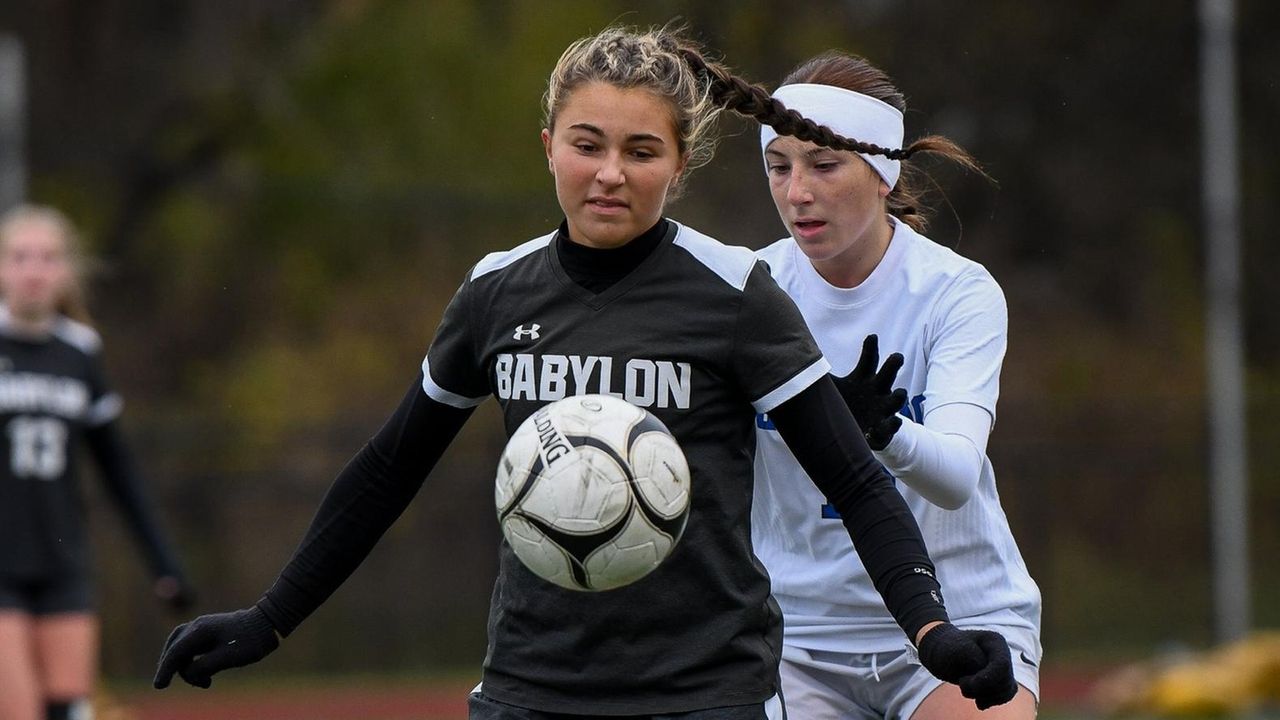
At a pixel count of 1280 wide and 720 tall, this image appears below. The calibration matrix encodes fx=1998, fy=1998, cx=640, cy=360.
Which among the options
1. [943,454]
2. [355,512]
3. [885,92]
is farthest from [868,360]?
[355,512]

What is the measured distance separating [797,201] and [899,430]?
2.07 ft

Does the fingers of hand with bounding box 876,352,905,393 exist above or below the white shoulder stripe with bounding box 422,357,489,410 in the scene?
above

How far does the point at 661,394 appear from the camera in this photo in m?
3.32

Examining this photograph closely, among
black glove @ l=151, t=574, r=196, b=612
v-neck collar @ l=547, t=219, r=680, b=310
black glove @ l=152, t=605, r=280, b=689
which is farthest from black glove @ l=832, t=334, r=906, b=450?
black glove @ l=151, t=574, r=196, b=612

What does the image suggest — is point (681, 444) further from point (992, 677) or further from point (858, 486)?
point (992, 677)

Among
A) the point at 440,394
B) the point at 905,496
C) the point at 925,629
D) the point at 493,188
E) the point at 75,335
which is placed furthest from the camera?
the point at 493,188

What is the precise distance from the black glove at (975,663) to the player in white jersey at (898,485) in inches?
25.6

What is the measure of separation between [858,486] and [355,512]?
0.94 m

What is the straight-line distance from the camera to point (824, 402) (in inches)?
133

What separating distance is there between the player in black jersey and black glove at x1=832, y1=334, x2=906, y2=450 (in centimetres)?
10

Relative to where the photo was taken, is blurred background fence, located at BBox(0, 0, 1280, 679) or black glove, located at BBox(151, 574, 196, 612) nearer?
black glove, located at BBox(151, 574, 196, 612)

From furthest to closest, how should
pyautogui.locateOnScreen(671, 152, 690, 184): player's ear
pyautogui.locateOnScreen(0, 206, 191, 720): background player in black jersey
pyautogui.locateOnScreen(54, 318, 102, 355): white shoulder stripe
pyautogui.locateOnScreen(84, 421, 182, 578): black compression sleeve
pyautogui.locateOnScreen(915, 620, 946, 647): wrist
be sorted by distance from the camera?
pyautogui.locateOnScreen(84, 421, 182, 578): black compression sleeve, pyautogui.locateOnScreen(54, 318, 102, 355): white shoulder stripe, pyautogui.locateOnScreen(0, 206, 191, 720): background player in black jersey, pyautogui.locateOnScreen(671, 152, 690, 184): player's ear, pyautogui.locateOnScreen(915, 620, 946, 647): wrist

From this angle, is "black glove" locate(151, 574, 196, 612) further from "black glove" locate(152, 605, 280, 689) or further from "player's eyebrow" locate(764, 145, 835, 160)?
"player's eyebrow" locate(764, 145, 835, 160)

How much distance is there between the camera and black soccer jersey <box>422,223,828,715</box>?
3281mm
